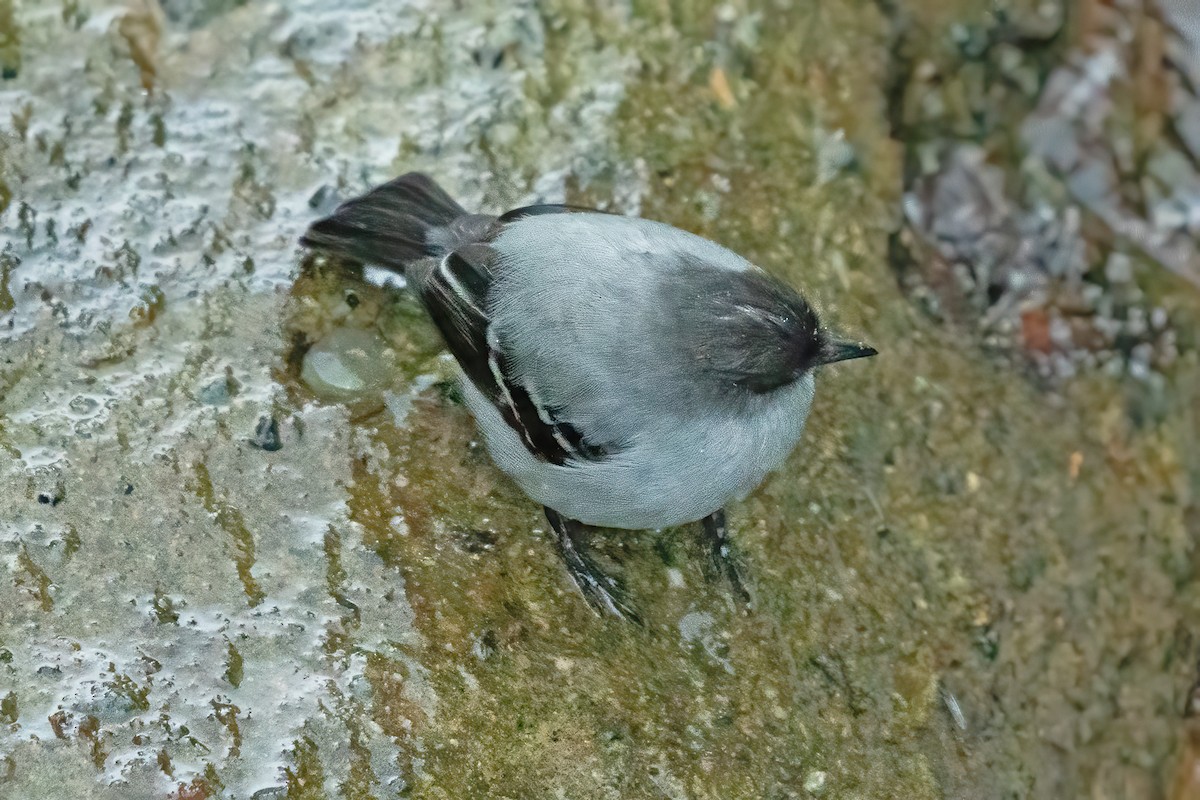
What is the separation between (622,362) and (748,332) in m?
0.42

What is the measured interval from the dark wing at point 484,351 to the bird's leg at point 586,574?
44cm

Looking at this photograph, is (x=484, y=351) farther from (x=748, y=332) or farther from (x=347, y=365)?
(x=748, y=332)

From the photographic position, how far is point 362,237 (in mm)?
4074

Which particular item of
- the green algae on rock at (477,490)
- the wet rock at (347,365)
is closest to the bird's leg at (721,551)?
the green algae on rock at (477,490)

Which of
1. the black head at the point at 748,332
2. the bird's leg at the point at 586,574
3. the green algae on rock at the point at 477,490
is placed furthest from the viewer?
the bird's leg at the point at 586,574

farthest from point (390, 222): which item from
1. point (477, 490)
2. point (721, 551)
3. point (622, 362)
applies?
point (721, 551)

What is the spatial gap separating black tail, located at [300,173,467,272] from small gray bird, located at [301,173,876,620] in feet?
0.77

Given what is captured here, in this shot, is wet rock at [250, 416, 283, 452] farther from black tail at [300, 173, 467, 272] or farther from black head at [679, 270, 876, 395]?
black head at [679, 270, 876, 395]

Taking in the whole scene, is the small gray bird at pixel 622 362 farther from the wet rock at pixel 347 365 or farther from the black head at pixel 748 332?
the wet rock at pixel 347 365

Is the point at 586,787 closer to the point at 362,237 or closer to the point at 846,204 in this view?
the point at 362,237

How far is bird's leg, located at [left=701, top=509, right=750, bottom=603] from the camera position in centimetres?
397

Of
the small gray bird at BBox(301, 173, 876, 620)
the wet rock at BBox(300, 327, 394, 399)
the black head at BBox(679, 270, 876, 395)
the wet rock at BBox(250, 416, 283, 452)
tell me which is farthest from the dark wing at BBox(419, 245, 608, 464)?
the wet rock at BBox(250, 416, 283, 452)

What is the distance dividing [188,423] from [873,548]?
2.75 meters

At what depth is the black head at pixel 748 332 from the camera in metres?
3.26
